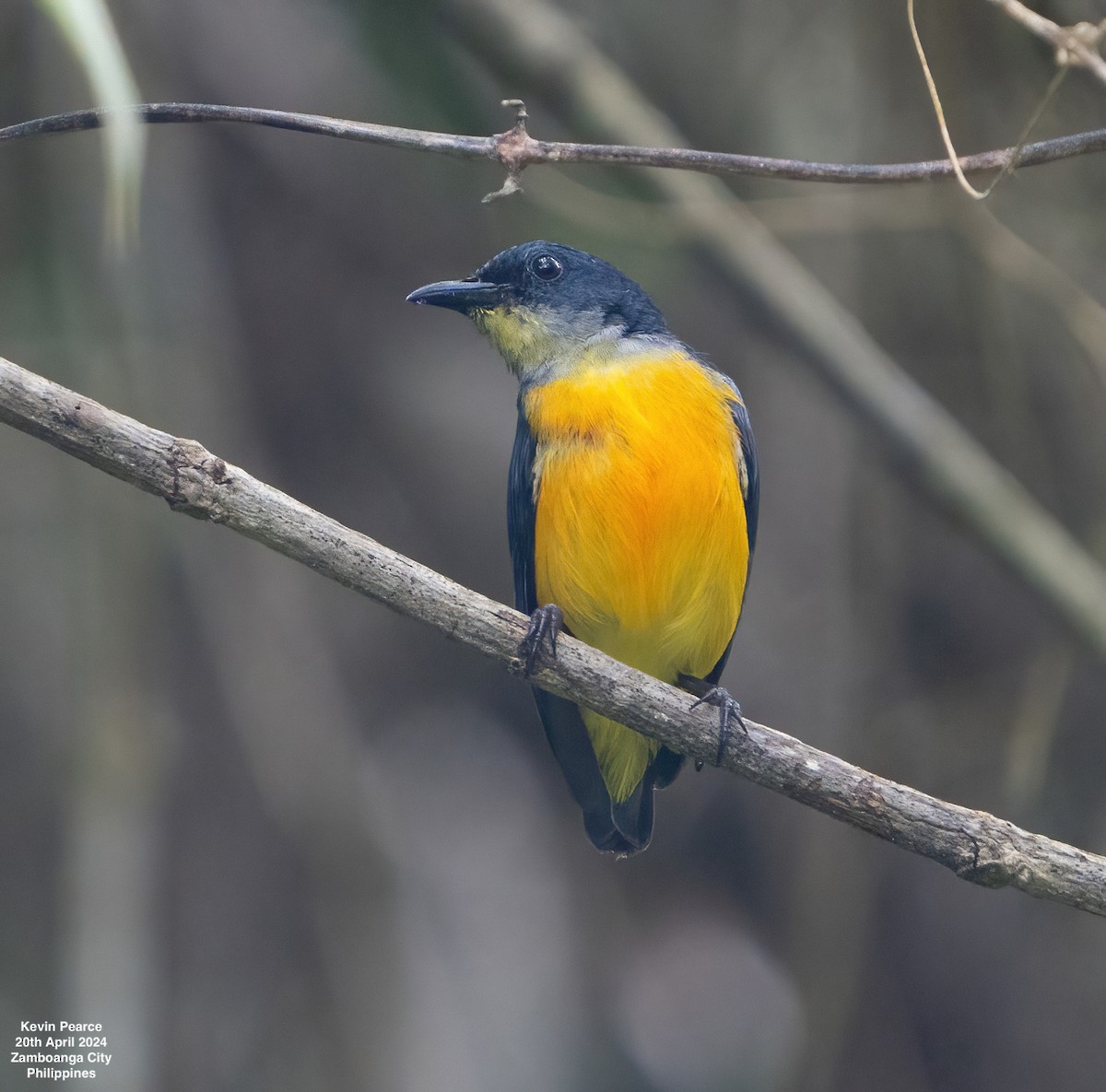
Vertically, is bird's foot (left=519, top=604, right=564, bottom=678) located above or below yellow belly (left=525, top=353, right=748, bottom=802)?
below

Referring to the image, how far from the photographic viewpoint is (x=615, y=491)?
3.54 m

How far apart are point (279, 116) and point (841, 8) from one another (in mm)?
3504

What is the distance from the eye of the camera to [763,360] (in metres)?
5.66

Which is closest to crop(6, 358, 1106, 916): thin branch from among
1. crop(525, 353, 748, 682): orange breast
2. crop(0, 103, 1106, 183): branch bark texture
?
crop(0, 103, 1106, 183): branch bark texture

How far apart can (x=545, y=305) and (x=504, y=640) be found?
1.75 meters

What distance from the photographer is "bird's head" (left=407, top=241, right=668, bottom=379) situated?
154 inches

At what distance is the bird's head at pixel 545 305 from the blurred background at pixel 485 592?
2.02 ft

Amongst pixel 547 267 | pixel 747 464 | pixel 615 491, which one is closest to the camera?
pixel 615 491

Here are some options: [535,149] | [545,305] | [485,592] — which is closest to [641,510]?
[545,305]

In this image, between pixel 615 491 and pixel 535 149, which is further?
pixel 615 491

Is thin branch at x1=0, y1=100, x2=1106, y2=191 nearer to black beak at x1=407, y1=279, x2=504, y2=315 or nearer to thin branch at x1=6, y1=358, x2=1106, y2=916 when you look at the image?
thin branch at x1=6, y1=358, x2=1106, y2=916

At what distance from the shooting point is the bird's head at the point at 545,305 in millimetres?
3908

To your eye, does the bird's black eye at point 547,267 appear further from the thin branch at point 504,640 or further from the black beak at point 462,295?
the thin branch at point 504,640

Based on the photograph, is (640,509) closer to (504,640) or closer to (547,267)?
(547,267)
